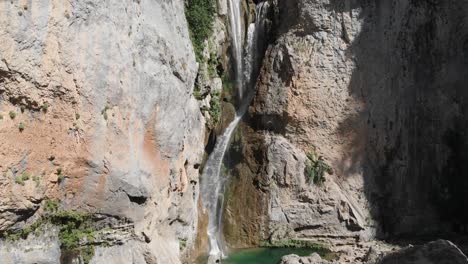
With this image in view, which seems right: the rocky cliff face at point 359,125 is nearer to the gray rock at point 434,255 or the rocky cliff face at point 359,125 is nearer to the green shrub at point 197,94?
the green shrub at point 197,94

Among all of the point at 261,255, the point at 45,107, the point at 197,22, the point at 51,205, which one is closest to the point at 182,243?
the point at 261,255

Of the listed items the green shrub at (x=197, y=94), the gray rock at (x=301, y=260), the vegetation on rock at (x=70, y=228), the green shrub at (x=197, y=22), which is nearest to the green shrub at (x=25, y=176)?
the vegetation on rock at (x=70, y=228)

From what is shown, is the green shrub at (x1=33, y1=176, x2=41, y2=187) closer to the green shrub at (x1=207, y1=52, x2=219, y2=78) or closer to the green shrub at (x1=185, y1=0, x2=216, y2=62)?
the green shrub at (x1=185, y1=0, x2=216, y2=62)

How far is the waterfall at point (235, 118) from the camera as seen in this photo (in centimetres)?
1686

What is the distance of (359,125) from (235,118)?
14.3ft

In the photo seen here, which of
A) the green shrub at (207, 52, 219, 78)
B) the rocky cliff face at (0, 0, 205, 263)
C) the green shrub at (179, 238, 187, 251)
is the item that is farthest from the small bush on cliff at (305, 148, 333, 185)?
the rocky cliff face at (0, 0, 205, 263)

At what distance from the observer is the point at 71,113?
9.96 metres

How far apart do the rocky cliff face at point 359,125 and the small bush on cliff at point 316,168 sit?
0.36 feet

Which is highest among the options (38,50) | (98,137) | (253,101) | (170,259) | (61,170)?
(253,101)

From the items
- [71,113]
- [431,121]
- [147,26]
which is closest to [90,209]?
[71,113]

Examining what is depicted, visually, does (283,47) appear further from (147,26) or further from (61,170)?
(61,170)

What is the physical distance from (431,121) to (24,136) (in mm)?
14528

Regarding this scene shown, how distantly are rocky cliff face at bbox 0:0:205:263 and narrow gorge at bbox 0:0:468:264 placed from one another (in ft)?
0.18

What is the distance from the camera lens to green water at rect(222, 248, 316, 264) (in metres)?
15.5
